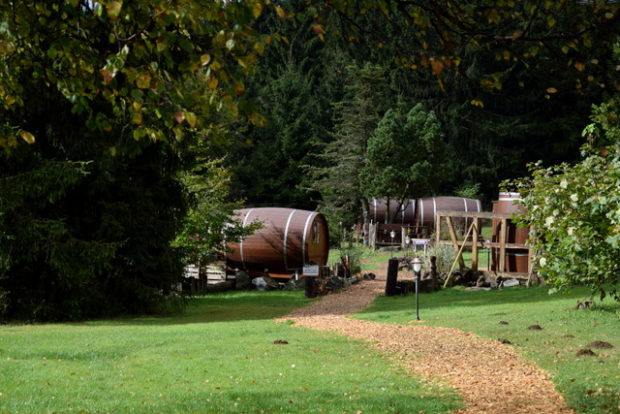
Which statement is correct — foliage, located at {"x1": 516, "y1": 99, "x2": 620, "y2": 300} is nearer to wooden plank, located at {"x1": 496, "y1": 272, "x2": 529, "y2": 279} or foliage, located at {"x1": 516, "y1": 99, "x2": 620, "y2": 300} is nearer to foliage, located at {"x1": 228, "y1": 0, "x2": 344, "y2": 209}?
wooden plank, located at {"x1": 496, "y1": 272, "x2": 529, "y2": 279}

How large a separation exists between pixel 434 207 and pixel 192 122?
134 feet

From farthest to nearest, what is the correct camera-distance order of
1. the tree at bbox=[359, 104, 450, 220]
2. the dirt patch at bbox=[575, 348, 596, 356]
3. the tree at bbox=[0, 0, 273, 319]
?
the tree at bbox=[359, 104, 450, 220], the tree at bbox=[0, 0, 273, 319], the dirt patch at bbox=[575, 348, 596, 356]

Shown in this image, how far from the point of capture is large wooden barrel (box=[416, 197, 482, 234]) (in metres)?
43.8

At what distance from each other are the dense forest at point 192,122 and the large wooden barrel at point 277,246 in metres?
2.24

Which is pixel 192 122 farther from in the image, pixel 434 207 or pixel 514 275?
pixel 434 207

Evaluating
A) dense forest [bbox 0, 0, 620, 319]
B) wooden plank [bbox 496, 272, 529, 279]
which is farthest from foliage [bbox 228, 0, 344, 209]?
wooden plank [bbox 496, 272, 529, 279]

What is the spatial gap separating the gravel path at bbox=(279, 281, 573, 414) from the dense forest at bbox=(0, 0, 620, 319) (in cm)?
327

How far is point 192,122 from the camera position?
155 inches

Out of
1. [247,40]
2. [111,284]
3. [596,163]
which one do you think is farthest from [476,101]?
[111,284]

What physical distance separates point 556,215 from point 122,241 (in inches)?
431

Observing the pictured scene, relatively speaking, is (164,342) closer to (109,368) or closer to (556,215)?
(109,368)

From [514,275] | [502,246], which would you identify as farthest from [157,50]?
[514,275]

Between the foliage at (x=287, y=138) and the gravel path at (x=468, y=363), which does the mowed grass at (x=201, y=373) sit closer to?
the gravel path at (x=468, y=363)

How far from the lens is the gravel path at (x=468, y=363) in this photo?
26.4ft
